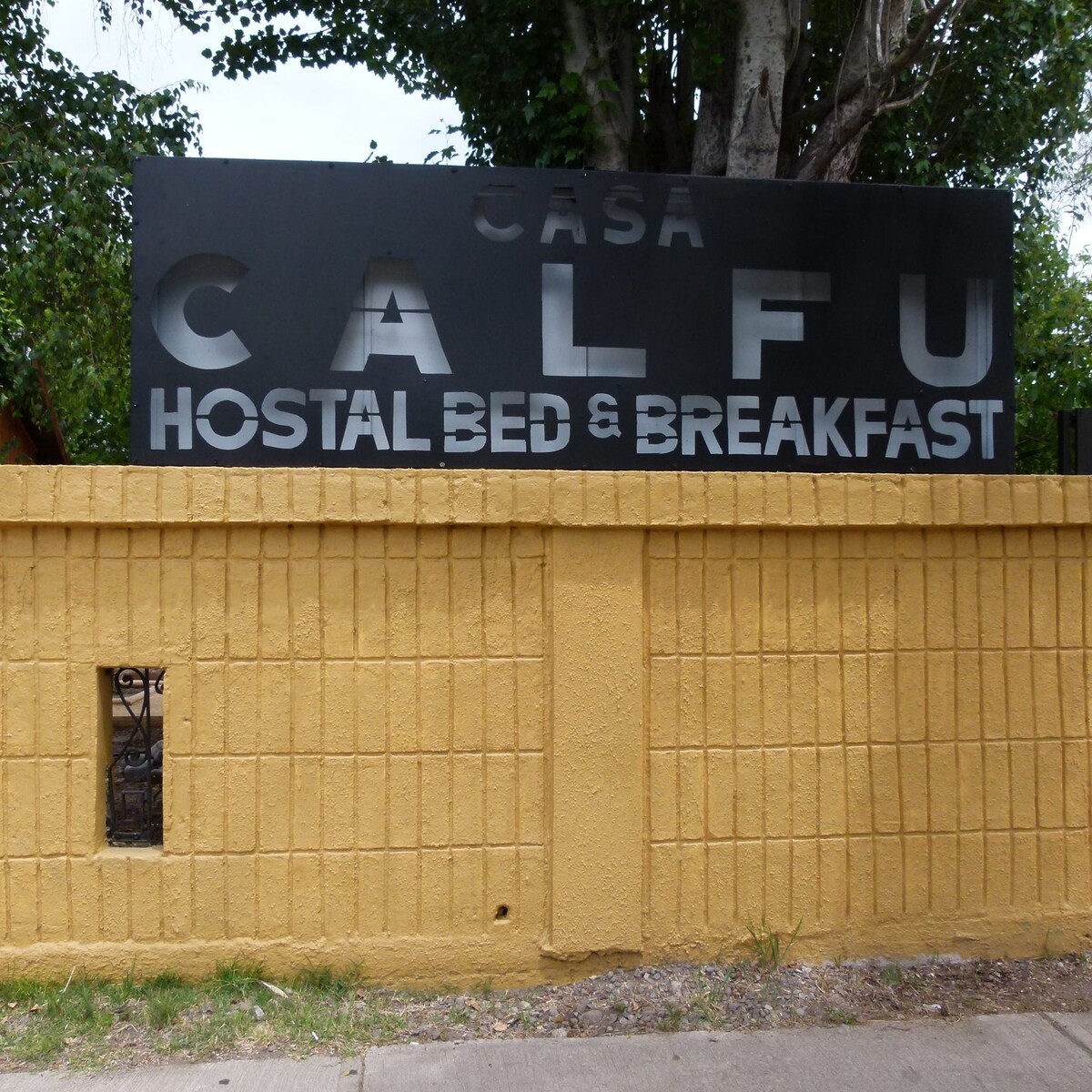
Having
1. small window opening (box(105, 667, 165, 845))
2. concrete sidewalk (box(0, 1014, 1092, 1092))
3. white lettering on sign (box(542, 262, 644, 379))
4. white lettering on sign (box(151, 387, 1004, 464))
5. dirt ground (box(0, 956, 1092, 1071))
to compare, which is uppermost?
white lettering on sign (box(542, 262, 644, 379))

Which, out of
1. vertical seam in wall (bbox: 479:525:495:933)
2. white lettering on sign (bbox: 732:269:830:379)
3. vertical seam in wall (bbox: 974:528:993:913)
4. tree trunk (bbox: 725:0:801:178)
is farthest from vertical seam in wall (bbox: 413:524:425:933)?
tree trunk (bbox: 725:0:801:178)

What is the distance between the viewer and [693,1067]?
3830mm

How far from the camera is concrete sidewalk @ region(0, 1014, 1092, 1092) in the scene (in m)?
3.68

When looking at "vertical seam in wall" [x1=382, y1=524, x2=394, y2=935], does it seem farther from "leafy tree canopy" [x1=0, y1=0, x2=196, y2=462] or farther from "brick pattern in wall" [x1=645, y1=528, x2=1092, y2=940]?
"leafy tree canopy" [x1=0, y1=0, x2=196, y2=462]

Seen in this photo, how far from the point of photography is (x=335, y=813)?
4414 millimetres

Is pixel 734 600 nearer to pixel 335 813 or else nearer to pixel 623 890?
pixel 623 890

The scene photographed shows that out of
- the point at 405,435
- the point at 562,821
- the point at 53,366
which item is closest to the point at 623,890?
the point at 562,821

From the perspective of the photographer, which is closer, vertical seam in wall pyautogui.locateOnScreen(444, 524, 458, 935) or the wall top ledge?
the wall top ledge

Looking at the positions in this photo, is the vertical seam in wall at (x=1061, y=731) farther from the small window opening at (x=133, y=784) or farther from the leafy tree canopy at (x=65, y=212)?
the leafy tree canopy at (x=65, y=212)

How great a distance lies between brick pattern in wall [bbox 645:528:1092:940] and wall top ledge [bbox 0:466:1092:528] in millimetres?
117

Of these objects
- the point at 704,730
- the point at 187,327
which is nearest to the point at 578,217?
the point at 187,327

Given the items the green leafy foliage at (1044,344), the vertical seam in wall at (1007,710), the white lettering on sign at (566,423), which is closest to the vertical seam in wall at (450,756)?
the white lettering on sign at (566,423)

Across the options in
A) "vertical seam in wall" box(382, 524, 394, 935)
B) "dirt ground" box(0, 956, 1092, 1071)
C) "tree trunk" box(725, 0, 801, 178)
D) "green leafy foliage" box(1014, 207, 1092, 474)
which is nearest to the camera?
"dirt ground" box(0, 956, 1092, 1071)

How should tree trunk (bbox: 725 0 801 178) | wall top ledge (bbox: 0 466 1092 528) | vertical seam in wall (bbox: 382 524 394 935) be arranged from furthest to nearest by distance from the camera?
tree trunk (bbox: 725 0 801 178), vertical seam in wall (bbox: 382 524 394 935), wall top ledge (bbox: 0 466 1092 528)
